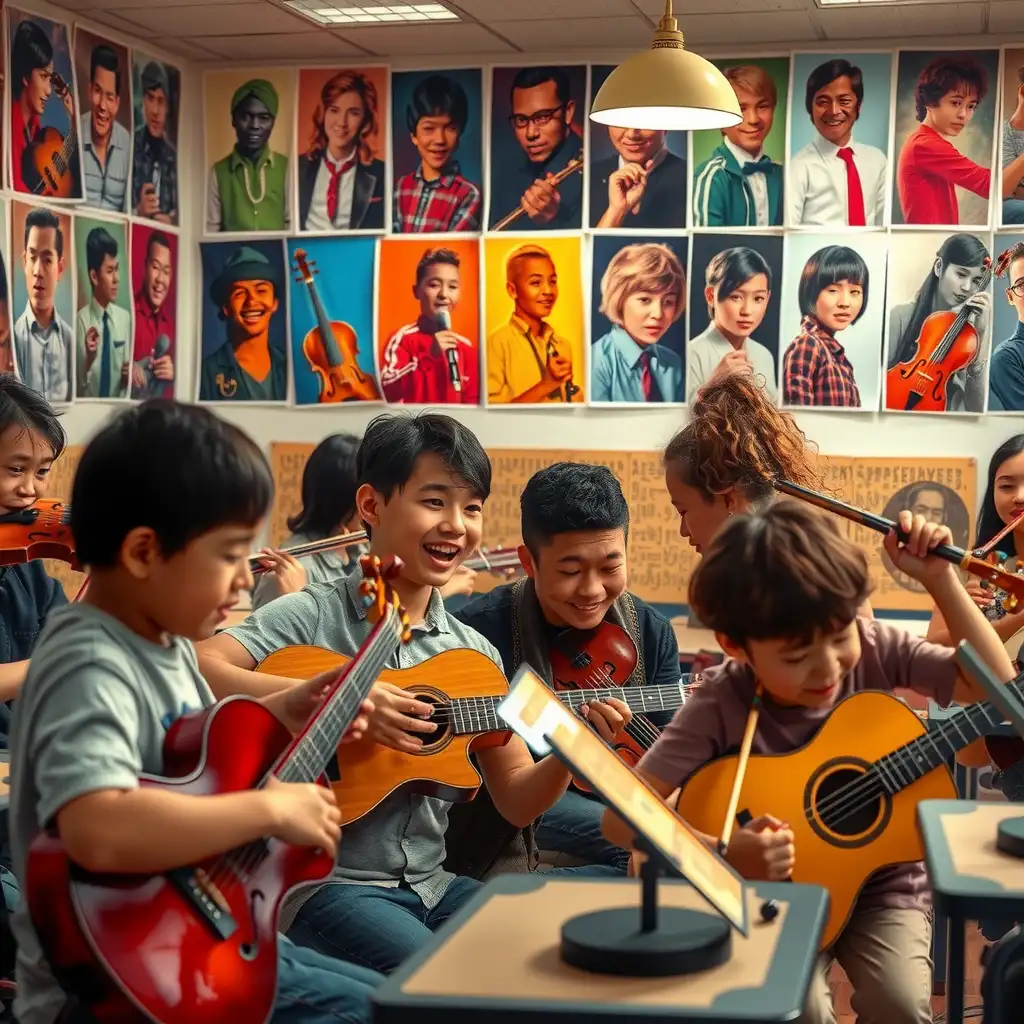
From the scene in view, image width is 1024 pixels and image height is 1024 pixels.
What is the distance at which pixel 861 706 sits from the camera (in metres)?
2.09

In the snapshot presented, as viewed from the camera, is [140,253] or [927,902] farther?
[140,253]

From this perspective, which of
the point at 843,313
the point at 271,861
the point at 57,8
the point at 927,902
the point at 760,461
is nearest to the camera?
the point at 271,861

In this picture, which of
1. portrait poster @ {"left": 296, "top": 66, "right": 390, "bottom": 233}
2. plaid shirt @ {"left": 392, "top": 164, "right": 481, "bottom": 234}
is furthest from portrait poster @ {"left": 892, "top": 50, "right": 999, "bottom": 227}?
portrait poster @ {"left": 296, "top": 66, "right": 390, "bottom": 233}

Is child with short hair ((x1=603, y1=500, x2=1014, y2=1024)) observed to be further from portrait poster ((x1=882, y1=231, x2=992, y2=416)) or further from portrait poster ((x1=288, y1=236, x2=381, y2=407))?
portrait poster ((x1=288, y1=236, x2=381, y2=407))

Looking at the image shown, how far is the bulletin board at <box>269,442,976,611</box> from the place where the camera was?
5.17 meters

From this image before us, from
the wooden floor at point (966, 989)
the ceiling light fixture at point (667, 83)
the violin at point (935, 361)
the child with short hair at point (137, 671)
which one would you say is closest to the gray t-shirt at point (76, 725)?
the child with short hair at point (137, 671)

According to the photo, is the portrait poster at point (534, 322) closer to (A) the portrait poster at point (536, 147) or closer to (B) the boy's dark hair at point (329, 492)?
(A) the portrait poster at point (536, 147)

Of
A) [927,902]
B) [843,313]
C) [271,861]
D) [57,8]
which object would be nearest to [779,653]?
[927,902]

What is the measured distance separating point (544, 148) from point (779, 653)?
3757 mm

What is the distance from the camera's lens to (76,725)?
1.54 m

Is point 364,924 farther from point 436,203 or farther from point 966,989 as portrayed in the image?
point 436,203

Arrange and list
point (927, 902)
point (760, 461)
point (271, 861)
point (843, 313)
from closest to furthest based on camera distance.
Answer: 1. point (271, 861)
2. point (927, 902)
3. point (760, 461)
4. point (843, 313)

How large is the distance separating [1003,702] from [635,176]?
3.89 meters

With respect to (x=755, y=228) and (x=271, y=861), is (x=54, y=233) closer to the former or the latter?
(x=755, y=228)
